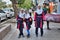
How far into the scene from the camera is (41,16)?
13352 mm

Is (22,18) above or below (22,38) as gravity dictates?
above

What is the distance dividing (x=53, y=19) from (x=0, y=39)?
601cm

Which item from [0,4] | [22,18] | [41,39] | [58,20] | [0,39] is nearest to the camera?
[0,39]

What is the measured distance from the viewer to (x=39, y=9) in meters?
13.3

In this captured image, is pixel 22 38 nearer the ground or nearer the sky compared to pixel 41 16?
nearer the ground

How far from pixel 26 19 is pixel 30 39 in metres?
1.34

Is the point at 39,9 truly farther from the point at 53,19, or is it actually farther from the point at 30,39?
the point at 53,19

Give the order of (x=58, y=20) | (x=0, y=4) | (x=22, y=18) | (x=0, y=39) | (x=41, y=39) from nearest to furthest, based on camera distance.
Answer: (x=0, y=39), (x=41, y=39), (x=22, y=18), (x=58, y=20), (x=0, y=4)

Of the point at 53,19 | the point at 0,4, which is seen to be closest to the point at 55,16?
the point at 53,19

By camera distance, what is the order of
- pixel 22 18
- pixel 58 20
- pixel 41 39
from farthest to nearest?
pixel 58 20 → pixel 22 18 → pixel 41 39

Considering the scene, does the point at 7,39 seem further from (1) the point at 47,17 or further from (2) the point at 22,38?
(1) the point at 47,17

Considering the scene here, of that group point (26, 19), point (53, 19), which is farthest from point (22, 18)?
point (53, 19)

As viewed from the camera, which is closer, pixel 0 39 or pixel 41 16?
pixel 0 39

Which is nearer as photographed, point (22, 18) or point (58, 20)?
point (22, 18)
